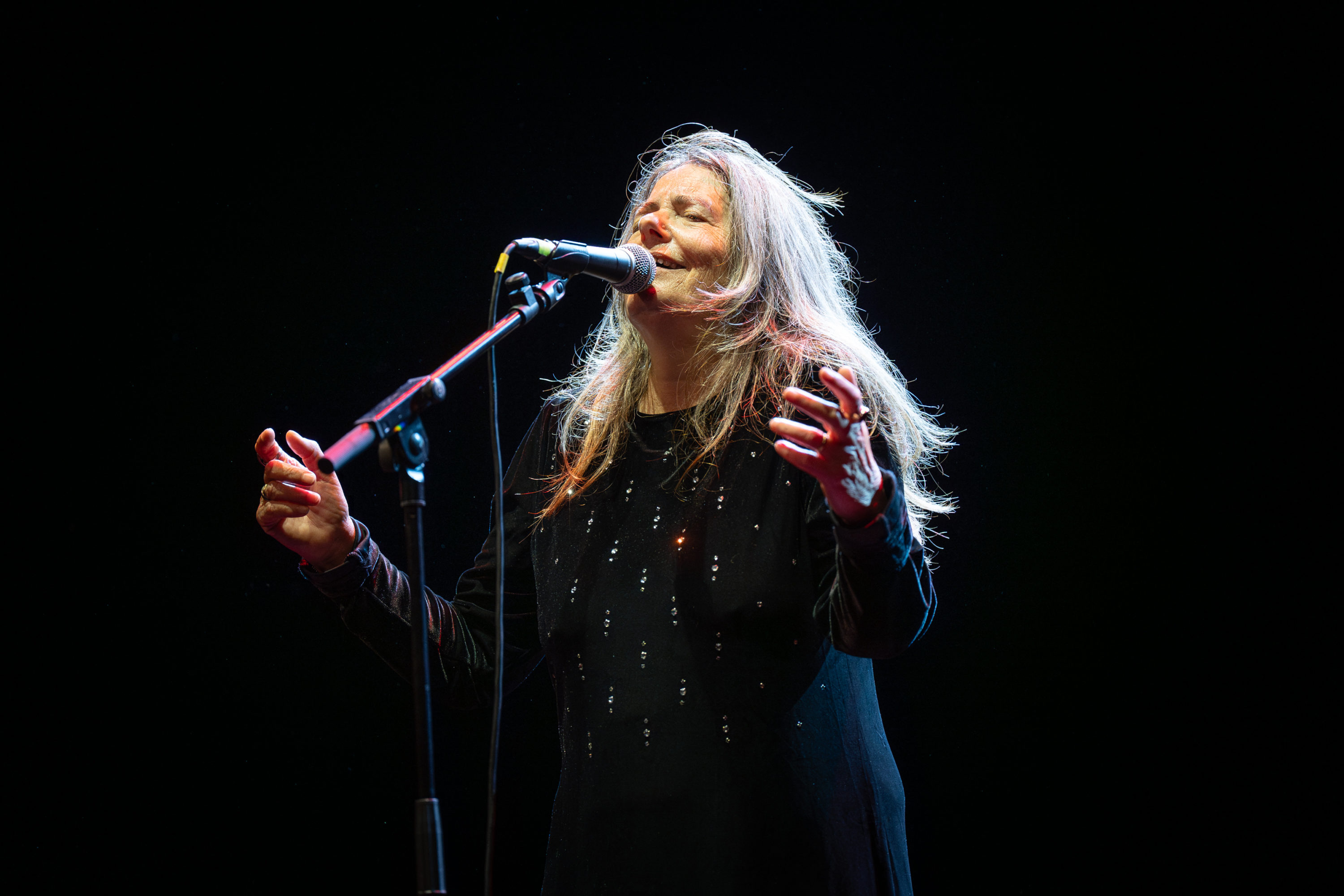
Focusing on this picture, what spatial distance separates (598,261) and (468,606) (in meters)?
0.70

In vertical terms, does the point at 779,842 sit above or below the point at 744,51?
below

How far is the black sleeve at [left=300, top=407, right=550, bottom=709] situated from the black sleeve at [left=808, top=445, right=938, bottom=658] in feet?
2.19

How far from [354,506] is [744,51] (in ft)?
5.77

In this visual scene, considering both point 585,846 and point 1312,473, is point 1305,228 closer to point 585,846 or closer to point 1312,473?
point 1312,473

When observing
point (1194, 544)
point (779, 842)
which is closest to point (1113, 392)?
point (1194, 544)

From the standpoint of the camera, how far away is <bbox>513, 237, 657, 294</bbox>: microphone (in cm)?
129

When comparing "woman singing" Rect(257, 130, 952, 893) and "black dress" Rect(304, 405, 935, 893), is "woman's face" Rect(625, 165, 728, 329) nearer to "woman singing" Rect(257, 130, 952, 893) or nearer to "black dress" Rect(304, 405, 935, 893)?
"woman singing" Rect(257, 130, 952, 893)

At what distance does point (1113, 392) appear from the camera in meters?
2.37

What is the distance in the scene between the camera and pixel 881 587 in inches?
44.7

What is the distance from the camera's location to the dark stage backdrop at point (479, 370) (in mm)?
2305

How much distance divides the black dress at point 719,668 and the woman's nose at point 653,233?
1.27ft

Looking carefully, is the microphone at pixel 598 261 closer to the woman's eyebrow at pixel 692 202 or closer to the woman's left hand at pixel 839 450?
the woman's eyebrow at pixel 692 202

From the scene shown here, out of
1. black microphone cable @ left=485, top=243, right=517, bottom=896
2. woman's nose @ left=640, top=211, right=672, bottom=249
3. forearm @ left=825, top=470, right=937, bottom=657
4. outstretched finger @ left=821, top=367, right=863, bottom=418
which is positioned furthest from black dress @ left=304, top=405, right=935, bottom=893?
woman's nose @ left=640, top=211, right=672, bottom=249

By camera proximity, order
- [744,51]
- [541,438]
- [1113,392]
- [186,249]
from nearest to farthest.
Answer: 1. [541,438]
2. [1113,392]
3. [186,249]
4. [744,51]
